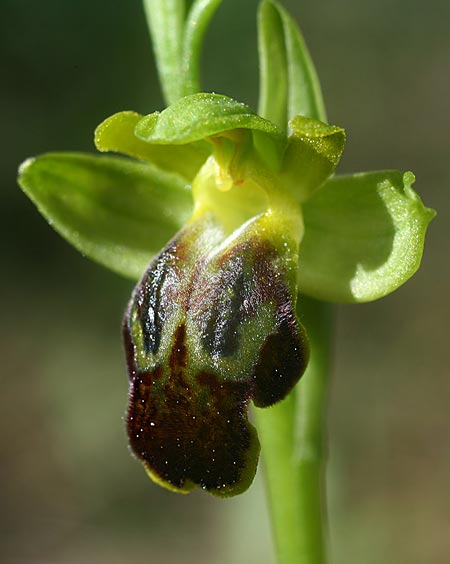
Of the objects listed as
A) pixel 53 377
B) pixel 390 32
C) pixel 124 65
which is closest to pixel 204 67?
pixel 124 65

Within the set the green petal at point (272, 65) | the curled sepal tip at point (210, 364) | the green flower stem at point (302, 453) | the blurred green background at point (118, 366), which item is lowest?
the blurred green background at point (118, 366)

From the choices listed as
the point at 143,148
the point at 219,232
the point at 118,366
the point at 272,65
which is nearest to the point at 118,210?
the point at 143,148

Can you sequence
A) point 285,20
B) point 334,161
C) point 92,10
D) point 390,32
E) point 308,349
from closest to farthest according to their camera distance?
point 308,349 → point 334,161 → point 285,20 → point 92,10 → point 390,32

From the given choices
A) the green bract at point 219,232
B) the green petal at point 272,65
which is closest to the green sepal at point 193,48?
the green bract at point 219,232

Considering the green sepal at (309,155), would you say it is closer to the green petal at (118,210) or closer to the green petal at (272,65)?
the green petal at (272,65)

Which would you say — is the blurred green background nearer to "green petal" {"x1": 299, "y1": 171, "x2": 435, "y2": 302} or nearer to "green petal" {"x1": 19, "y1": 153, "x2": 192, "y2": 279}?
"green petal" {"x1": 19, "y1": 153, "x2": 192, "y2": 279}

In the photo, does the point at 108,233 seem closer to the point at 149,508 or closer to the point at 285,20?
the point at 285,20

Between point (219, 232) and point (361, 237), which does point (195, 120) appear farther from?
point (361, 237)

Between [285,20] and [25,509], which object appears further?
[25,509]
